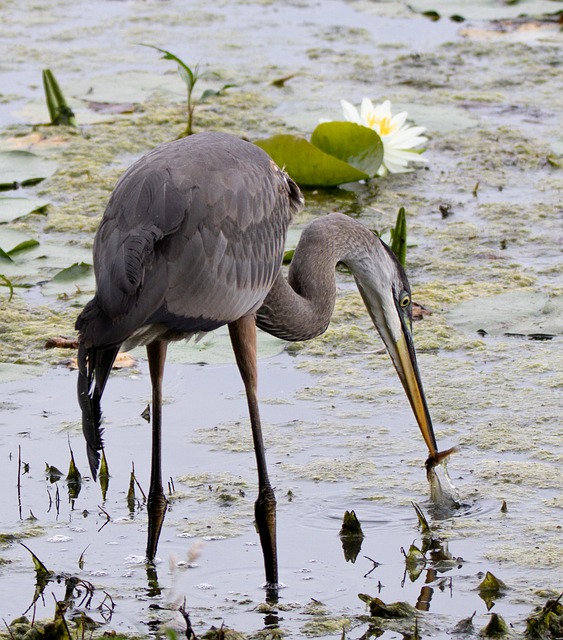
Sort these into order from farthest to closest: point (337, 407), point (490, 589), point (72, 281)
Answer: point (72, 281), point (337, 407), point (490, 589)

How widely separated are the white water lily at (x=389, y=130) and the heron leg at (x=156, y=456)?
10.5 feet

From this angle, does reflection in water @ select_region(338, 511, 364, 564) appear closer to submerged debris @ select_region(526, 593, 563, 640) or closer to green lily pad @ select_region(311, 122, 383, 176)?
submerged debris @ select_region(526, 593, 563, 640)

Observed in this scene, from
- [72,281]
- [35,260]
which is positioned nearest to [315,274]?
[72,281]

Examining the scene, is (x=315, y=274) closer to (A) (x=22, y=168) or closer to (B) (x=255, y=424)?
(B) (x=255, y=424)

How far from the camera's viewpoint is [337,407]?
5.18 meters

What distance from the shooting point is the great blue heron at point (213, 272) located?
11.8ft

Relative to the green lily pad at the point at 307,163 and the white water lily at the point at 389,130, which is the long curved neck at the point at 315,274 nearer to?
the green lily pad at the point at 307,163

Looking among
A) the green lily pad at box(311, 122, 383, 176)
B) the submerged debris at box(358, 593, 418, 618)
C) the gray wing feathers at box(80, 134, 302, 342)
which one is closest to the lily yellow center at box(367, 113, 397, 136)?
the green lily pad at box(311, 122, 383, 176)

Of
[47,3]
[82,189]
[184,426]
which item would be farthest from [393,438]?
[47,3]

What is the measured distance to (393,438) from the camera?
493 cm

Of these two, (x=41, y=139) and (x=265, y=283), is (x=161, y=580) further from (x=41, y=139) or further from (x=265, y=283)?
(x=41, y=139)

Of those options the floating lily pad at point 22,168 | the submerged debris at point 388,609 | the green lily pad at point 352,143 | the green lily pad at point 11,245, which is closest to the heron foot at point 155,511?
the submerged debris at point 388,609

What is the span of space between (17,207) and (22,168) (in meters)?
0.66

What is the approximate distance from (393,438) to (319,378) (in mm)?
598
